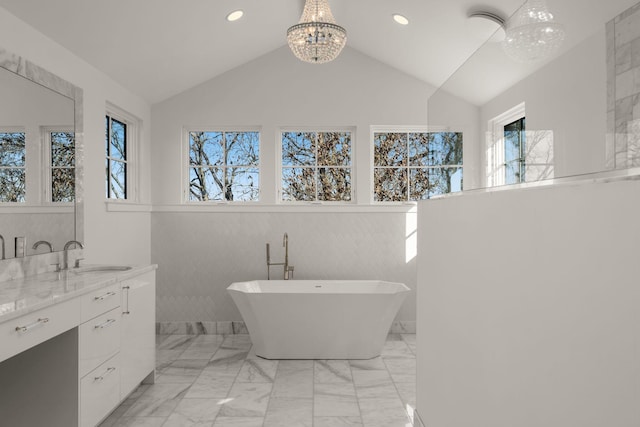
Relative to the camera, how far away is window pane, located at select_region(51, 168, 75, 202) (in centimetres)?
319

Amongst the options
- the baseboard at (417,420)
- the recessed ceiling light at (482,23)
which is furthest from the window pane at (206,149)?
the baseboard at (417,420)

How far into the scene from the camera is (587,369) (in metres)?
1.05

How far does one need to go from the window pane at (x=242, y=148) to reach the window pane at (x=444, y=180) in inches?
113

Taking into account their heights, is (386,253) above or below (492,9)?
below

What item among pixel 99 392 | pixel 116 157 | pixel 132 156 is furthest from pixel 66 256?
pixel 132 156

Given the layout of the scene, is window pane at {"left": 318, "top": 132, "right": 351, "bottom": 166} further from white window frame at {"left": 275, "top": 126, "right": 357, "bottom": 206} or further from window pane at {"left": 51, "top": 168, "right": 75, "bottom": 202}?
window pane at {"left": 51, "top": 168, "right": 75, "bottom": 202}

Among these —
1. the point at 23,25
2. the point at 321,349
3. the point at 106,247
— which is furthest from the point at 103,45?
the point at 321,349

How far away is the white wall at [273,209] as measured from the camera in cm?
510

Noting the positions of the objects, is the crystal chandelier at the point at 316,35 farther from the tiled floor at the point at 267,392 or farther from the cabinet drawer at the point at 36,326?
the tiled floor at the point at 267,392

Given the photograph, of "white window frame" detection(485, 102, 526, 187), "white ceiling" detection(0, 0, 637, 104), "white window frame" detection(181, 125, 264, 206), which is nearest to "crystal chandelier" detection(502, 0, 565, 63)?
Result: "white window frame" detection(485, 102, 526, 187)

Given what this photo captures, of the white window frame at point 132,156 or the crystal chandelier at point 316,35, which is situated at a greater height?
the crystal chandelier at point 316,35

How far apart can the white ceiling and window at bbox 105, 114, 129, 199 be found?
1.30 feet

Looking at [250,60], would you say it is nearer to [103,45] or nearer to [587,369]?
[103,45]

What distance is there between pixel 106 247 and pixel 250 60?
2486 millimetres
